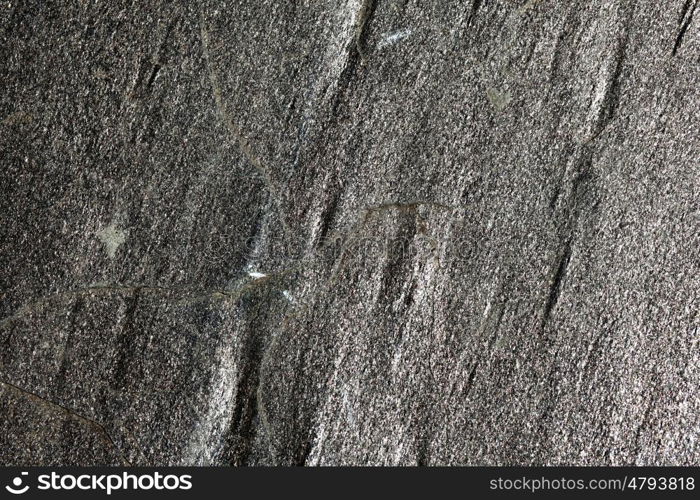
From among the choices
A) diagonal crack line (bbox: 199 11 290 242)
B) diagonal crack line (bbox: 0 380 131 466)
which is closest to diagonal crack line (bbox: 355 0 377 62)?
diagonal crack line (bbox: 199 11 290 242)

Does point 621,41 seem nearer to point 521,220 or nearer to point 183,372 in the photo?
point 521,220

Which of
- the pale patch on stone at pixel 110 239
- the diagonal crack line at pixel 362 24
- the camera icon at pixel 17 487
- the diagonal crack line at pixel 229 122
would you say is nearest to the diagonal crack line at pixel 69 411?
the camera icon at pixel 17 487

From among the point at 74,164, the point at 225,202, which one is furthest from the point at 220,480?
the point at 74,164

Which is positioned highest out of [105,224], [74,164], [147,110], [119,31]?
[119,31]

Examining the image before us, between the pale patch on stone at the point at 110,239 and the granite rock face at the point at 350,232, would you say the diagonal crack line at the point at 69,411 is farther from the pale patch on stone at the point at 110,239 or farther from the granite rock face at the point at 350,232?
the pale patch on stone at the point at 110,239

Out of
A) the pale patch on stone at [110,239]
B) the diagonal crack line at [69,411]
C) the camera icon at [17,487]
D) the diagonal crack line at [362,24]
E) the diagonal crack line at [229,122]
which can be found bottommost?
the camera icon at [17,487]

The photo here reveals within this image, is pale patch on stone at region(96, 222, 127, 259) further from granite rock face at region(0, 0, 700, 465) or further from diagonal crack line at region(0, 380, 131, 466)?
diagonal crack line at region(0, 380, 131, 466)

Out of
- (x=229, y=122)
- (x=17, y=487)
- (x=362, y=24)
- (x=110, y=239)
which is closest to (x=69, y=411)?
(x=17, y=487)

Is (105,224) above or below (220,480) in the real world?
above
